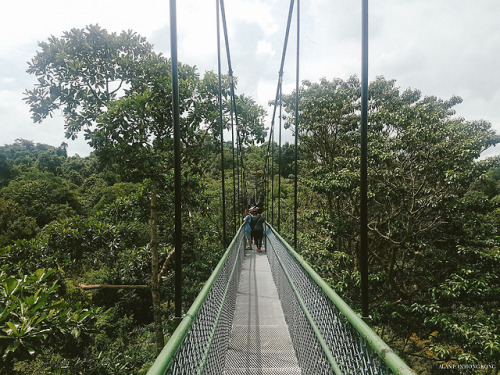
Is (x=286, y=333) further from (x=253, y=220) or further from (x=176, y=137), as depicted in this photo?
(x=253, y=220)

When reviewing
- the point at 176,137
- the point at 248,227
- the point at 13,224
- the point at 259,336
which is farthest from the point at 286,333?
the point at 13,224

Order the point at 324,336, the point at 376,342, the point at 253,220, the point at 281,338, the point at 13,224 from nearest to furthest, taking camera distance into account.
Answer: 1. the point at 376,342
2. the point at 324,336
3. the point at 281,338
4. the point at 253,220
5. the point at 13,224

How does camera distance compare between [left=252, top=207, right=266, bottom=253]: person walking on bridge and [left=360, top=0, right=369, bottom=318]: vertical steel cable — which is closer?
[left=360, top=0, right=369, bottom=318]: vertical steel cable

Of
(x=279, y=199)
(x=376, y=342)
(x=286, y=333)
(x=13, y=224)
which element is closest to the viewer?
(x=376, y=342)

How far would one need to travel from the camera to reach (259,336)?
2.70m

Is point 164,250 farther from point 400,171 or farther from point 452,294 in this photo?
point 452,294

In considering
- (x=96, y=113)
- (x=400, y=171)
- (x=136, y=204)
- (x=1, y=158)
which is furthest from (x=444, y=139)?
(x=1, y=158)

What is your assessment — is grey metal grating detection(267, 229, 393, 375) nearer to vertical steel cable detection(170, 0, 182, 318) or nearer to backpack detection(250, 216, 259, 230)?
vertical steel cable detection(170, 0, 182, 318)

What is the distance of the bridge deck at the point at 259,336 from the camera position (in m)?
2.17

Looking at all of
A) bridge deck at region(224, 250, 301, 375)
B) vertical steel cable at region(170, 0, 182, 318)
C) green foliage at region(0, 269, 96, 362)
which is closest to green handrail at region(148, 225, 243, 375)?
vertical steel cable at region(170, 0, 182, 318)

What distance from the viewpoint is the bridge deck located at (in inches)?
85.6

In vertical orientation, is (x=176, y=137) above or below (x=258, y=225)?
above

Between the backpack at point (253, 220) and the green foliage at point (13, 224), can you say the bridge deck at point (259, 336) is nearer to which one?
the backpack at point (253, 220)

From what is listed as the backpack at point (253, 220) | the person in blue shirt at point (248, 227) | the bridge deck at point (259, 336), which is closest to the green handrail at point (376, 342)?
the bridge deck at point (259, 336)
